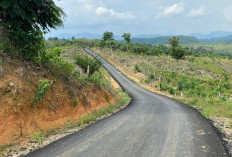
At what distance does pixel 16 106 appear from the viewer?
21.1 ft

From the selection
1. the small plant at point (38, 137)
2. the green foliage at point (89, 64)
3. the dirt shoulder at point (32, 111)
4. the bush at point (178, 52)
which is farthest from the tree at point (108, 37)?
the small plant at point (38, 137)

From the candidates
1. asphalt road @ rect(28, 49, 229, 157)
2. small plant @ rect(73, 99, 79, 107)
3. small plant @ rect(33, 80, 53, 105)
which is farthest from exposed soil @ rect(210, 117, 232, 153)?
small plant @ rect(33, 80, 53, 105)

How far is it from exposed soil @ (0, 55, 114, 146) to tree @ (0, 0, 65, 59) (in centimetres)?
101

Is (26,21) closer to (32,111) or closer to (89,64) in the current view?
(32,111)

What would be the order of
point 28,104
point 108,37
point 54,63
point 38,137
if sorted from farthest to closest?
point 108,37 → point 54,63 → point 28,104 → point 38,137

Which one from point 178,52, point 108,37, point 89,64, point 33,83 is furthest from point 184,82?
point 108,37

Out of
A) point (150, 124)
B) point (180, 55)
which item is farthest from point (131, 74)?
Answer: point (150, 124)

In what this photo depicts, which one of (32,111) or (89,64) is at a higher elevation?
(89,64)

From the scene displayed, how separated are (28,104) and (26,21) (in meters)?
4.10

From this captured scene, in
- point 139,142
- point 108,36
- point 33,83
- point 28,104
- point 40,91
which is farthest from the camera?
point 108,36

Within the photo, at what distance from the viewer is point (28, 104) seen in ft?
22.5

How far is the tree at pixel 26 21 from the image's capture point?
7699mm

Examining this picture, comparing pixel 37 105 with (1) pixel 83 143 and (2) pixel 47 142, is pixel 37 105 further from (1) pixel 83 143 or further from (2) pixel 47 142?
(1) pixel 83 143

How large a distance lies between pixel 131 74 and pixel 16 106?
38162 millimetres
